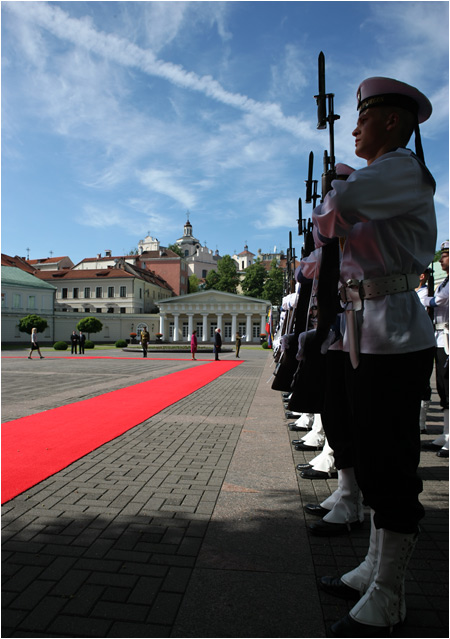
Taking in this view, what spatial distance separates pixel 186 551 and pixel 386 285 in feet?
6.51

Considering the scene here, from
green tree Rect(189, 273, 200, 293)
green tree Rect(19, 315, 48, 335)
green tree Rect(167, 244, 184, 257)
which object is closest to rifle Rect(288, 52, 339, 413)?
green tree Rect(19, 315, 48, 335)

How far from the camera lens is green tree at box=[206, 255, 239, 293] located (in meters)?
98.8

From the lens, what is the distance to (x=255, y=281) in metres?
95.8

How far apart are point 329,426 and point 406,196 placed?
63.9 inches

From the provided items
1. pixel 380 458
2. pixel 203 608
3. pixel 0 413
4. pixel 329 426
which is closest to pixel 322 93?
pixel 329 426

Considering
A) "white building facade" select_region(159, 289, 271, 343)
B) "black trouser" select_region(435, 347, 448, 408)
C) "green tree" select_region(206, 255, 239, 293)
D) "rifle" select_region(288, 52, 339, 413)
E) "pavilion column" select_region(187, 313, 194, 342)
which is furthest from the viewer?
"green tree" select_region(206, 255, 239, 293)

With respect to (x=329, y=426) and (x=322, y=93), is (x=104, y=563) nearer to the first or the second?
(x=329, y=426)

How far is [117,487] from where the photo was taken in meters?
4.15

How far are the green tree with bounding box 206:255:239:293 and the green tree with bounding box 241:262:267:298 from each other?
3.84 m

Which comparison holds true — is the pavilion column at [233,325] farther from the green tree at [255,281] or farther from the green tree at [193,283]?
the green tree at [193,283]

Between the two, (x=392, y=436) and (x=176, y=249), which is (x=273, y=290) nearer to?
(x=176, y=249)

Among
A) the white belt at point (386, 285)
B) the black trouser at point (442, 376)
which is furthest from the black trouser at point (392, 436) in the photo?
the black trouser at point (442, 376)

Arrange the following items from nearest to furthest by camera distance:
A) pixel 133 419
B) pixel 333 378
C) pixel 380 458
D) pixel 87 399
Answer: pixel 380 458, pixel 333 378, pixel 133 419, pixel 87 399

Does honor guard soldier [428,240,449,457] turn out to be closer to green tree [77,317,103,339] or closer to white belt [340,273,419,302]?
white belt [340,273,419,302]
